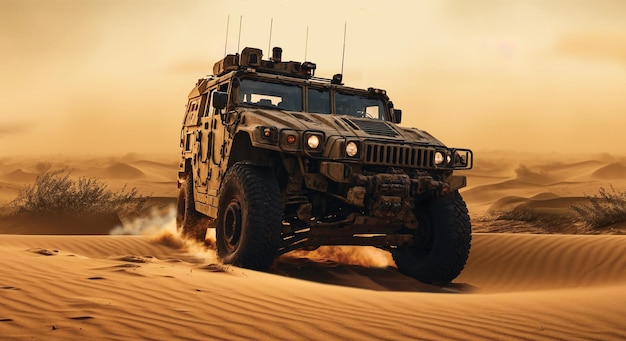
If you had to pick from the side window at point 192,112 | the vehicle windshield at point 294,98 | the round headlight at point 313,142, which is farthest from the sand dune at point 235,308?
the side window at point 192,112

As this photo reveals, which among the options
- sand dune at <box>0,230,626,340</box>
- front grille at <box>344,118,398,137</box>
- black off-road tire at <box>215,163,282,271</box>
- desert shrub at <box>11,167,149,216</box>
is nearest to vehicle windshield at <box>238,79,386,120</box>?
front grille at <box>344,118,398,137</box>

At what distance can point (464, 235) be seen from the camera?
757 centimetres

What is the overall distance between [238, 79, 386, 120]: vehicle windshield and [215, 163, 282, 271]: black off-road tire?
123 cm

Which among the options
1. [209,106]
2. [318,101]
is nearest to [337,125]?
[318,101]

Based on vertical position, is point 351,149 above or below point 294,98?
below

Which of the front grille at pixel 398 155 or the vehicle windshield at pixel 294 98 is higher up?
the vehicle windshield at pixel 294 98

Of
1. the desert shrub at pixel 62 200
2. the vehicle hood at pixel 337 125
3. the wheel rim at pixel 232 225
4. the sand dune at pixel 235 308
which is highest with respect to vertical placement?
the vehicle hood at pixel 337 125

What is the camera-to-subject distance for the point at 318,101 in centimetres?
852

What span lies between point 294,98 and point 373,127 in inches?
51.6

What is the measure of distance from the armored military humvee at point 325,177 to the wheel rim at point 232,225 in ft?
0.04

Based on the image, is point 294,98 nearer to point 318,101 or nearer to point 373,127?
point 318,101

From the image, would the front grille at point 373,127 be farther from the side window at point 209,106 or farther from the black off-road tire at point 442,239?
the side window at point 209,106

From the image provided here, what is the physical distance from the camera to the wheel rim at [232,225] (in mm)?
7242

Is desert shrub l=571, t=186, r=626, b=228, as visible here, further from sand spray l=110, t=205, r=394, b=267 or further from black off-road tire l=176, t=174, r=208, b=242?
black off-road tire l=176, t=174, r=208, b=242
